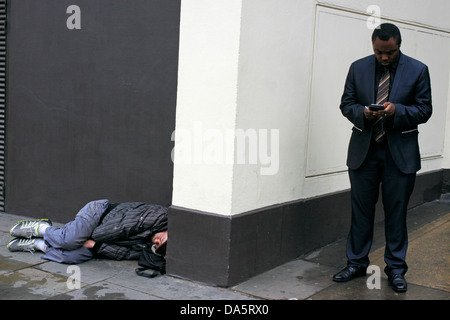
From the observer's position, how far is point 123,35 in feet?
20.2

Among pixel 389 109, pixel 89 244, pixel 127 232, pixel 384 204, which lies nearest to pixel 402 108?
pixel 389 109

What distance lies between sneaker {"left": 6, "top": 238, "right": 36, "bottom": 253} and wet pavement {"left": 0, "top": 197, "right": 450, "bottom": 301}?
0.05 m

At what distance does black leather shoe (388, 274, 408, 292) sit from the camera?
4547 millimetres

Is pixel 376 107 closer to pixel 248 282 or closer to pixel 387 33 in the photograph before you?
pixel 387 33

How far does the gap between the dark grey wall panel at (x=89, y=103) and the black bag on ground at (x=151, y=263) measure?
34.3 inches

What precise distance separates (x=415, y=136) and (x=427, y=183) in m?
2.90

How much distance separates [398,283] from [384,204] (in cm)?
64

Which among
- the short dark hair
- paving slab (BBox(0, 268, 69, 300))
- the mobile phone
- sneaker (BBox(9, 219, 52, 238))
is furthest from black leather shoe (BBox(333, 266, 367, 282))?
sneaker (BBox(9, 219, 52, 238))

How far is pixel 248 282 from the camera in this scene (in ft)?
15.9

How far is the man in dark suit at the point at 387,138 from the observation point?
446cm

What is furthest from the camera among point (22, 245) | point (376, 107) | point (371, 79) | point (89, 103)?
point (89, 103)

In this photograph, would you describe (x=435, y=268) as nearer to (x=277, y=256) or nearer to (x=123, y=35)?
(x=277, y=256)

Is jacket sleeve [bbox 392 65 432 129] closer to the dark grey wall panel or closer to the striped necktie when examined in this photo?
the striped necktie

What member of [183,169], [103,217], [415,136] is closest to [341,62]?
[415,136]
